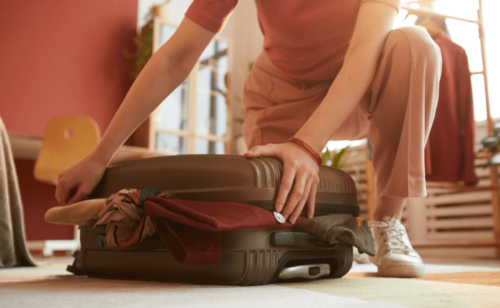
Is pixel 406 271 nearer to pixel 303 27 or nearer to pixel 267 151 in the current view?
pixel 267 151

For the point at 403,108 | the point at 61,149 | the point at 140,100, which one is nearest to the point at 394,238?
the point at 403,108

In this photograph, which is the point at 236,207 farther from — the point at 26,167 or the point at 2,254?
the point at 26,167

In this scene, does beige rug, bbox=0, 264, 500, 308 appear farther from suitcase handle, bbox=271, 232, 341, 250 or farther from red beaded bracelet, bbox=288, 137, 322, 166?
red beaded bracelet, bbox=288, 137, 322, 166

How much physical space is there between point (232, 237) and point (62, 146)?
237 cm

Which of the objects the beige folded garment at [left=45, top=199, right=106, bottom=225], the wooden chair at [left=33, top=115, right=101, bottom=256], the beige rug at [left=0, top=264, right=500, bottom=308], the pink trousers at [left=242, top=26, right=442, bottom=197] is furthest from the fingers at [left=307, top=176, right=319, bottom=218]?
the wooden chair at [left=33, top=115, right=101, bottom=256]

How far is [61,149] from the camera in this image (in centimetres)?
271

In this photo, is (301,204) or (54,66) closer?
(301,204)

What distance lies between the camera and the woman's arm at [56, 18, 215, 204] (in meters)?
0.90

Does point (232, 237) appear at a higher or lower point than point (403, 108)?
lower

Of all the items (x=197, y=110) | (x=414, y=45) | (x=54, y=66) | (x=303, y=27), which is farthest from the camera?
(x=197, y=110)

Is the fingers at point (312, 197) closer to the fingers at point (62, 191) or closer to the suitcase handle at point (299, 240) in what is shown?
the suitcase handle at point (299, 240)

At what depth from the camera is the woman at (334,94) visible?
814 millimetres

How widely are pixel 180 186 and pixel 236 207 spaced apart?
0.15 meters

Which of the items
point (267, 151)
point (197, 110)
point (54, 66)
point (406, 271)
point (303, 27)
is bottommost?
point (406, 271)
